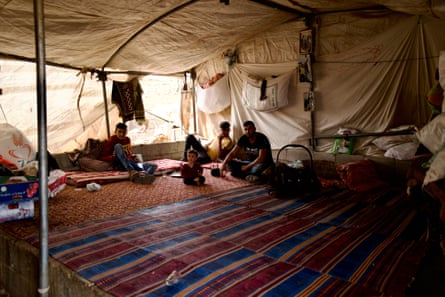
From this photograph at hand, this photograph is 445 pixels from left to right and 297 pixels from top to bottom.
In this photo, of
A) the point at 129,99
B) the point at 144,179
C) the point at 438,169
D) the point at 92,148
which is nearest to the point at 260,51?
the point at 129,99

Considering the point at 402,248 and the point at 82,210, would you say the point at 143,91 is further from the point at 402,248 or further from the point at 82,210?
the point at 402,248

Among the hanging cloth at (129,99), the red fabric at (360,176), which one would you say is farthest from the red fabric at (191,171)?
the hanging cloth at (129,99)

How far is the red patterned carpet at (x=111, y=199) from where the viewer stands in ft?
10.1

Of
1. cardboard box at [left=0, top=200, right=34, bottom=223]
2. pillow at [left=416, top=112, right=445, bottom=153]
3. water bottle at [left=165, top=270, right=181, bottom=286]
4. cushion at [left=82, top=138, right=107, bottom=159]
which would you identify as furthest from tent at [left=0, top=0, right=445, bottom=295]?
water bottle at [left=165, top=270, right=181, bottom=286]

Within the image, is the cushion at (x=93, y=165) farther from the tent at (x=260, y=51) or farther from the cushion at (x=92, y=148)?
the tent at (x=260, y=51)

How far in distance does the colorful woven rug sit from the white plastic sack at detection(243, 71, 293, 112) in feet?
7.86

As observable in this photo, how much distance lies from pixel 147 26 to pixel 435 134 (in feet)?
12.4

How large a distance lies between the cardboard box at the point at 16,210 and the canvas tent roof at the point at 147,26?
6.25ft

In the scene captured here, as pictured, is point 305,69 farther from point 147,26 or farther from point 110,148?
point 110,148

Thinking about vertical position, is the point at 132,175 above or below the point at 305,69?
below

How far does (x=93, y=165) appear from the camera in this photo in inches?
221

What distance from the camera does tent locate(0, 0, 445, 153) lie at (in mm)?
4086

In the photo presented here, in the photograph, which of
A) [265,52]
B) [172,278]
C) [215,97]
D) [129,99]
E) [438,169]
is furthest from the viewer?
[215,97]

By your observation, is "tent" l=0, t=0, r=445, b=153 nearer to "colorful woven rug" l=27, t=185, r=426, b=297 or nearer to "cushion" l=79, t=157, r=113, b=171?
"cushion" l=79, t=157, r=113, b=171
